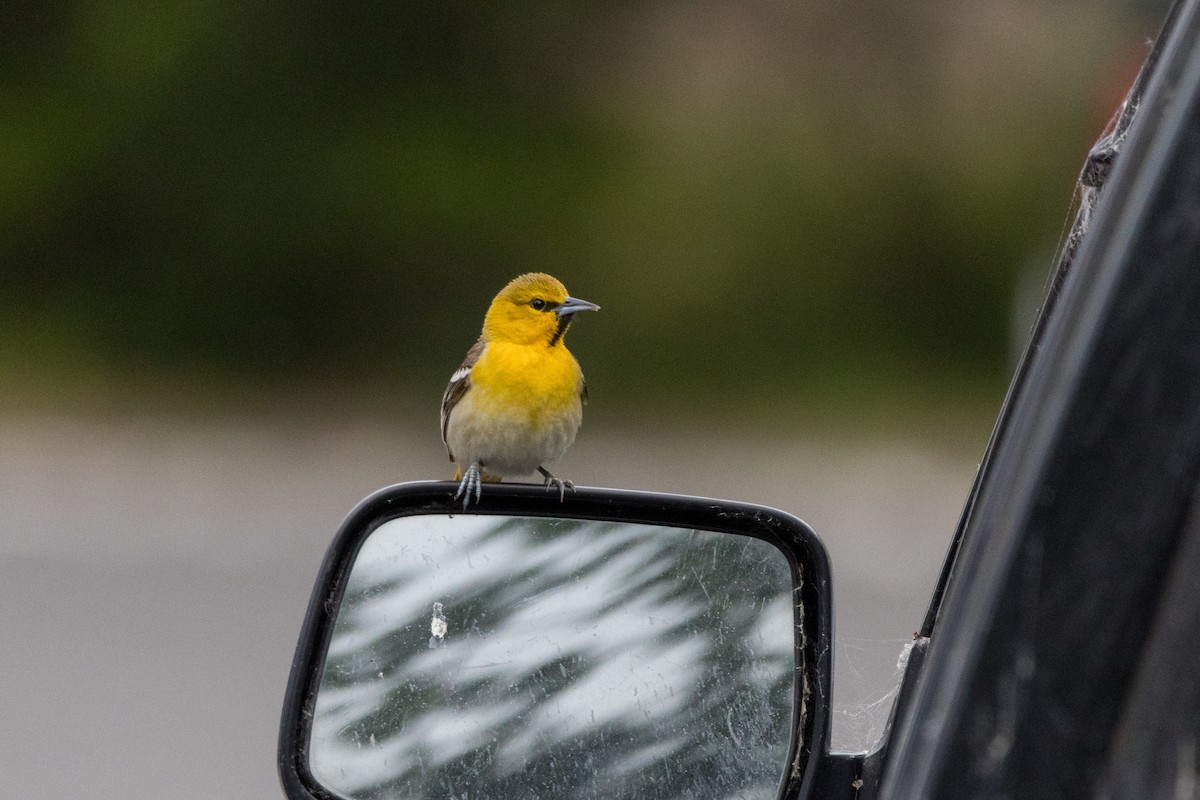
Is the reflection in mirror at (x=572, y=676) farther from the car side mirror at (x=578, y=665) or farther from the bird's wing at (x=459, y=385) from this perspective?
the bird's wing at (x=459, y=385)

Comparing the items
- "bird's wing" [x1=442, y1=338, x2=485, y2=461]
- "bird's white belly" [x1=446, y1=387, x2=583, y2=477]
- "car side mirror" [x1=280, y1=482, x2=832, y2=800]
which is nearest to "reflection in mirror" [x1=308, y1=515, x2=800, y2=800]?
"car side mirror" [x1=280, y1=482, x2=832, y2=800]

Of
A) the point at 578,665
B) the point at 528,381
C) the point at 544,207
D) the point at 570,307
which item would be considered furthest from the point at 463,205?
the point at 578,665

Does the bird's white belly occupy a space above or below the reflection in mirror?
below

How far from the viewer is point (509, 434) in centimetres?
418

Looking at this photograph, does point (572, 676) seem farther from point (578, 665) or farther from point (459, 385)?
point (459, 385)

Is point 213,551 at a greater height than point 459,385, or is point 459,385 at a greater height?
point 459,385

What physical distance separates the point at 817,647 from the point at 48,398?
415 inches

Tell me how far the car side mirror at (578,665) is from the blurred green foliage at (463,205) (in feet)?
30.2

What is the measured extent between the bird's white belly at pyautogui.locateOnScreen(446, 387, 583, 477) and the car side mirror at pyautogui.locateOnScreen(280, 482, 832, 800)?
1638mm

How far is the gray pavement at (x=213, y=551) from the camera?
6.51m

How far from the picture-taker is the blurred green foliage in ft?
38.9

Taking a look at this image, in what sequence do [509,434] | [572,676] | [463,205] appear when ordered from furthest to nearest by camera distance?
[463,205] < [509,434] < [572,676]

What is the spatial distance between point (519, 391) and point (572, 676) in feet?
6.55

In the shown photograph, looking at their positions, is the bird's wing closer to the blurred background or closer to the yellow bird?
the yellow bird
